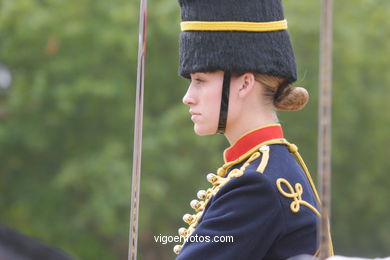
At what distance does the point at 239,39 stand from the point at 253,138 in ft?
0.96

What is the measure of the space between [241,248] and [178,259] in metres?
0.17

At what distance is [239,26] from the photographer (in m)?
2.70

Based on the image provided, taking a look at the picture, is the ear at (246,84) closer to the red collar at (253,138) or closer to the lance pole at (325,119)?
the red collar at (253,138)

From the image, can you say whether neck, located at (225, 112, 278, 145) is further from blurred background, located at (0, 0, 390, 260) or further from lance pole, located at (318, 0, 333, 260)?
blurred background, located at (0, 0, 390, 260)

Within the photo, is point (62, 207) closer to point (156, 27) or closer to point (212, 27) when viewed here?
point (156, 27)

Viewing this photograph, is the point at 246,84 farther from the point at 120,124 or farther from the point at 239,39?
the point at 120,124

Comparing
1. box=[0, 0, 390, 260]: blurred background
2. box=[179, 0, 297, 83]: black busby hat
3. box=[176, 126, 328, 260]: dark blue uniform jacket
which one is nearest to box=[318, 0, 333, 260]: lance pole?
box=[176, 126, 328, 260]: dark blue uniform jacket

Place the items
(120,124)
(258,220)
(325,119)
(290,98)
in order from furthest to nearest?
(120,124) < (290,98) < (258,220) < (325,119)

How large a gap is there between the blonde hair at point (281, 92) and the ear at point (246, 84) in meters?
0.02

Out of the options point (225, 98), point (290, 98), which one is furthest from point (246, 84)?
point (290, 98)

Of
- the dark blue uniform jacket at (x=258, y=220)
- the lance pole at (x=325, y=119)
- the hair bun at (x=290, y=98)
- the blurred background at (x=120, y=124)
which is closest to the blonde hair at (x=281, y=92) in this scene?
the hair bun at (x=290, y=98)

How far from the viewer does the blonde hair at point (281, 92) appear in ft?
8.97

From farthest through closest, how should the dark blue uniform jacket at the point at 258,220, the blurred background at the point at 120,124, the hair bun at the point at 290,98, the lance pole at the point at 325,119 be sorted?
the blurred background at the point at 120,124 < the hair bun at the point at 290,98 < the dark blue uniform jacket at the point at 258,220 < the lance pole at the point at 325,119

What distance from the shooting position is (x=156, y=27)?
10742 mm
